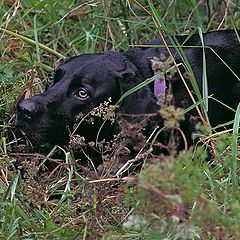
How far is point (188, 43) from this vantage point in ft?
13.1

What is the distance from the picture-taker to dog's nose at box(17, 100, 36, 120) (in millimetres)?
3422

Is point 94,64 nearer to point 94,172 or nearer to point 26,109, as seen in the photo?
point 26,109

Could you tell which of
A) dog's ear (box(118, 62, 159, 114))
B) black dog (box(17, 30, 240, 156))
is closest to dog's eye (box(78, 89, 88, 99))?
black dog (box(17, 30, 240, 156))

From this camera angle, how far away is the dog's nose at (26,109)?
3.42 m

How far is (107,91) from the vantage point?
357cm

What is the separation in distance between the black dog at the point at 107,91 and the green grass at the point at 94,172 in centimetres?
12

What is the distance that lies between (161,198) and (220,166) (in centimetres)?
102

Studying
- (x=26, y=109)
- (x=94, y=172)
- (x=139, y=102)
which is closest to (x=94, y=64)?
(x=139, y=102)

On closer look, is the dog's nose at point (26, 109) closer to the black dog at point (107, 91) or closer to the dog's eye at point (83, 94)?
the black dog at point (107, 91)

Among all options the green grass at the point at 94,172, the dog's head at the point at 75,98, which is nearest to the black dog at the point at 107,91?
the dog's head at the point at 75,98

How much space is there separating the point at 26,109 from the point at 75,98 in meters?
0.23

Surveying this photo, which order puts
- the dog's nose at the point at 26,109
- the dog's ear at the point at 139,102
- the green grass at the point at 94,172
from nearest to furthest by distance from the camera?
the green grass at the point at 94,172
the dog's nose at the point at 26,109
the dog's ear at the point at 139,102

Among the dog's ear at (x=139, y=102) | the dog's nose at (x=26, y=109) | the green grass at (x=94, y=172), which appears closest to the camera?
the green grass at (x=94, y=172)

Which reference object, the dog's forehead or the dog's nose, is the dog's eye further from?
the dog's nose
